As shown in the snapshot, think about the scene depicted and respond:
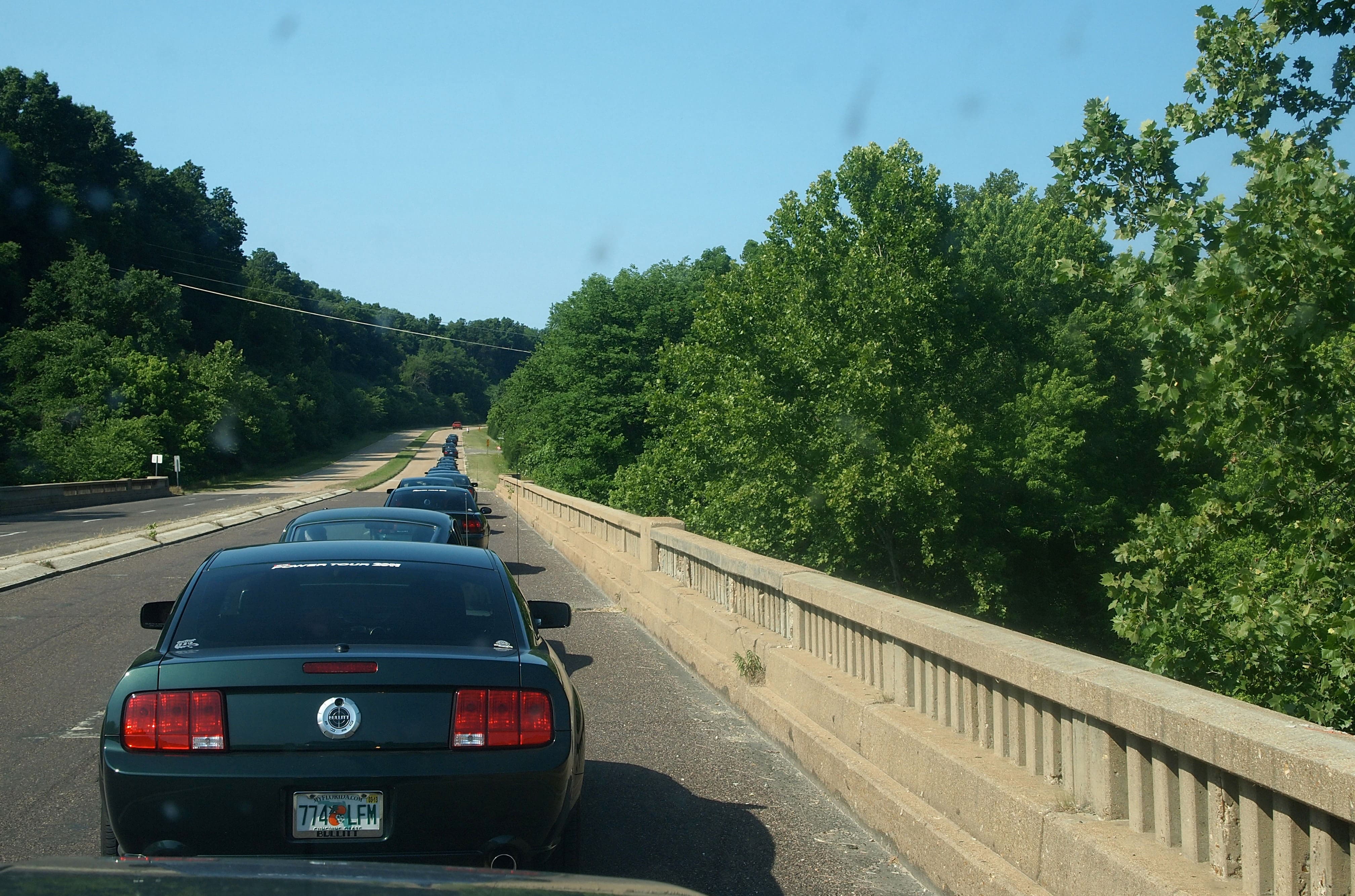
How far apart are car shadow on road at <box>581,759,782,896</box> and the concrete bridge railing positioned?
2.18 ft

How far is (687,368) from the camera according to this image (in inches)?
1574

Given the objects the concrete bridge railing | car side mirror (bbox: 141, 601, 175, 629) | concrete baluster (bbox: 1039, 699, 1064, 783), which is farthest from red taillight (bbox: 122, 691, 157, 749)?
concrete baluster (bbox: 1039, 699, 1064, 783)

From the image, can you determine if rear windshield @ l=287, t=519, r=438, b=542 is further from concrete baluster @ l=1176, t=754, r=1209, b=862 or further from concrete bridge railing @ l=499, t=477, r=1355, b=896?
concrete baluster @ l=1176, t=754, r=1209, b=862

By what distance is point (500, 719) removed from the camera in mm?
4172

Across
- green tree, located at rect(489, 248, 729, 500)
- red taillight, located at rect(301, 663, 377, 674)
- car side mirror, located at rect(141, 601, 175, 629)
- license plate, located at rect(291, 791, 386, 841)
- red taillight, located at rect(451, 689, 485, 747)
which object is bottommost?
license plate, located at rect(291, 791, 386, 841)

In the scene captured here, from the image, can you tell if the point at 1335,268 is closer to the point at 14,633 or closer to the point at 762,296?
the point at 14,633

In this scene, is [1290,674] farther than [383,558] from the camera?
Yes

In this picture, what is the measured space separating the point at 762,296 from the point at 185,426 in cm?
5318

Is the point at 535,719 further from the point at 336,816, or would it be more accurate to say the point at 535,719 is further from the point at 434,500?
the point at 434,500

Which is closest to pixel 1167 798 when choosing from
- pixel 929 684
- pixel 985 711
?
pixel 985 711

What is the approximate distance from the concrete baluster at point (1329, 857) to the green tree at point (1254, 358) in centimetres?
558

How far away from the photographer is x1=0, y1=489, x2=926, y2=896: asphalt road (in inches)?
199

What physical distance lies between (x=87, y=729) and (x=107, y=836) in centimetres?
422

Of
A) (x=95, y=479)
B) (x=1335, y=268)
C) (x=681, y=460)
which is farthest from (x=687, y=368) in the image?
(x=95, y=479)
